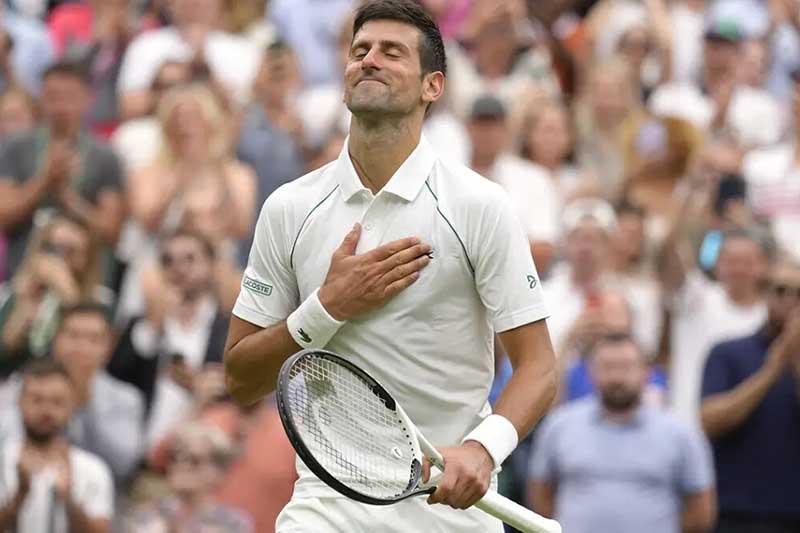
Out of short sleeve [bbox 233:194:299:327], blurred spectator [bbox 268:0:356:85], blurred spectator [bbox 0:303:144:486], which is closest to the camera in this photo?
short sleeve [bbox 233:194:299:327]

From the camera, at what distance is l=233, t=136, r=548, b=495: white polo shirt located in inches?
209

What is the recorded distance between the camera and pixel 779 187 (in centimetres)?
1179

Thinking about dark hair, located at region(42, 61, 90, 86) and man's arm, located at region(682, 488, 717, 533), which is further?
dark hair, located at region(42, 61, 90, 86)

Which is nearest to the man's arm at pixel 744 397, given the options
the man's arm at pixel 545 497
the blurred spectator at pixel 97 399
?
the man's arm at pixel 545 497

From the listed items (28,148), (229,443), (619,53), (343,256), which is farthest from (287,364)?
(619,53)

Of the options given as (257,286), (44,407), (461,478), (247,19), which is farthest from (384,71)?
(247,19)

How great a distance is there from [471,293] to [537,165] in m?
7.23

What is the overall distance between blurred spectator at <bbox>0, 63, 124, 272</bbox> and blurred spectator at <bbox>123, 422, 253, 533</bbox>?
2071 mm

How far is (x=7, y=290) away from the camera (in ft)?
35.7

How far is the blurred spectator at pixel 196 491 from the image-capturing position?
9.32m

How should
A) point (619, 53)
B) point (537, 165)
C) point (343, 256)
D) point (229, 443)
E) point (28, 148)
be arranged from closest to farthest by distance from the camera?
1. point (343, 256)
2. point (229, 443)
3. point (28, 148)
4. point (537, 165)
5. point (619, 53)

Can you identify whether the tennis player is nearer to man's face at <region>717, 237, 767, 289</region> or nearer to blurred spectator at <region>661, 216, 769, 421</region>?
blurred spectator at <region>661, 216, 769, 421</region>

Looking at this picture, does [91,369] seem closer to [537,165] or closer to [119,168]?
[119,168]

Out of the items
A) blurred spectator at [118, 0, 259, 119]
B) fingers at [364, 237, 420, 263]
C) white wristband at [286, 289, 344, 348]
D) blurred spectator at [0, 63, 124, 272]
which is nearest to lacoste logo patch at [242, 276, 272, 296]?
white wristband at [286, 289, 344, 348]
